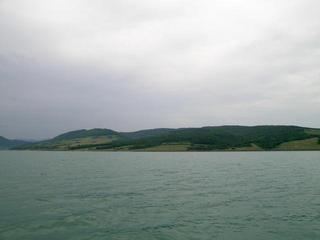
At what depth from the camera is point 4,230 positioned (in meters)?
29.1

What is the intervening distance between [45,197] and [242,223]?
27149mm

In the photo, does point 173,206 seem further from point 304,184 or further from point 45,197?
point 304,184

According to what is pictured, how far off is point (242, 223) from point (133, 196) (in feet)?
63.3

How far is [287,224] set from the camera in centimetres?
3136

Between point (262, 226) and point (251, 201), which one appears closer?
point (262, 226)

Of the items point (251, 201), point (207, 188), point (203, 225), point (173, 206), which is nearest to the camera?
point (203, 225)

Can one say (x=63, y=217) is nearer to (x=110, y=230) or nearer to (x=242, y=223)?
(x=110, y=230)

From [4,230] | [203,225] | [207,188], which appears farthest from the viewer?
[207,188]

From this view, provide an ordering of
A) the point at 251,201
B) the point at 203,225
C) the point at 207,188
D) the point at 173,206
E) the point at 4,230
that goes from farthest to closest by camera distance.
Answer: the point at 207,188, the point at 251,201, the point at 173,206, the point at 203,225, the point at 4,230

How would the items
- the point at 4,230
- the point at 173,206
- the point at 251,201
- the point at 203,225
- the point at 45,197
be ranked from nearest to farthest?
1. the point at 4,230
2. the point at 203,225
3. the point at 173,206
4. the point at 251,201
5. the point at 45,197

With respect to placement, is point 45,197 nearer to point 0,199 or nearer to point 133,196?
point 0,199

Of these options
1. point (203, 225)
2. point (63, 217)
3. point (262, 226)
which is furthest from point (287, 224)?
point (63, 217)

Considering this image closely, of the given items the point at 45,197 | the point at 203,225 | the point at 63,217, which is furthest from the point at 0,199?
the point at 203,225

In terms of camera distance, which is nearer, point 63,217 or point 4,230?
point 4,230
